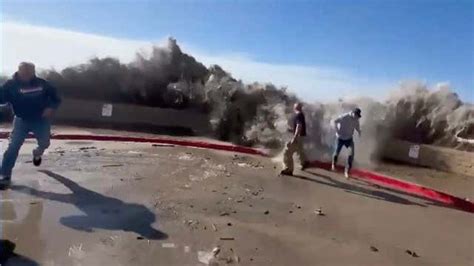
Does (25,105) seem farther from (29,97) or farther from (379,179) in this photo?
(379,179)

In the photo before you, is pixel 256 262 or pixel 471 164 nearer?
pixel 256 262

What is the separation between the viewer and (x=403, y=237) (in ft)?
19.3

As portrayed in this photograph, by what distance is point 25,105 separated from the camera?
23.3 feet

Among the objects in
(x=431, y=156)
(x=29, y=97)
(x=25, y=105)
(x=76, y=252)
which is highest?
(x=29, y=97)

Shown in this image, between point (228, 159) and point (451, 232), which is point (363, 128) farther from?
point (451, 232)

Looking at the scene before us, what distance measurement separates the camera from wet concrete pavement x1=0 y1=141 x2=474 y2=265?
483cm

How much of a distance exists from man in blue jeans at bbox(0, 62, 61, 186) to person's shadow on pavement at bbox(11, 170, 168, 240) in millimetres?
457

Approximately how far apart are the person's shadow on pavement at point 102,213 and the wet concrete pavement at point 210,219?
12 millimetres

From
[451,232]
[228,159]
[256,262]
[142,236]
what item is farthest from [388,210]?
[228,159]

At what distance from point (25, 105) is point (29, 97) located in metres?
0.13

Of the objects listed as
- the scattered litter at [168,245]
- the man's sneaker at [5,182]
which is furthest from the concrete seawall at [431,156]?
the man's sneaker at [5,182]

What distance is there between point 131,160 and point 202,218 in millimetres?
4285

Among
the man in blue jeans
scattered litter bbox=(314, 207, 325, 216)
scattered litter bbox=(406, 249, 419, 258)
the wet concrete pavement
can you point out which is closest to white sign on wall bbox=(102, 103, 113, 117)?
the wet concrete pavement

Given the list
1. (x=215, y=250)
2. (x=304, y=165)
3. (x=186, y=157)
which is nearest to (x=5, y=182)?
(x=215, y=250)
